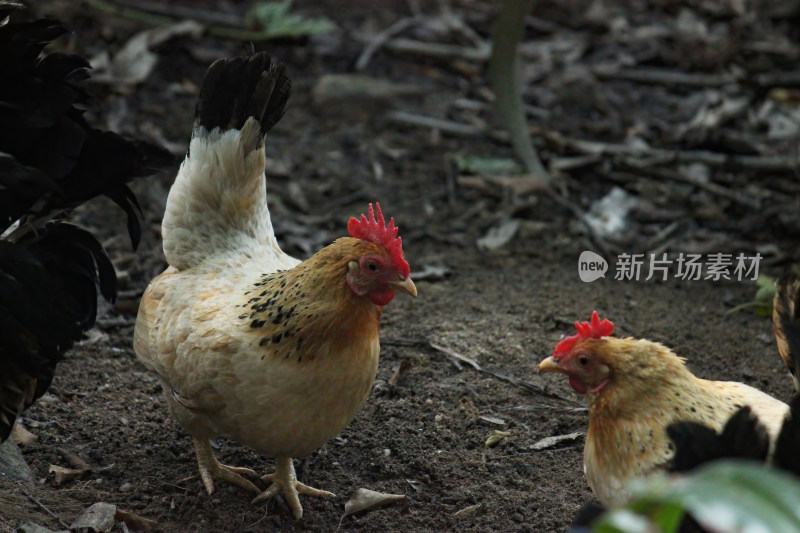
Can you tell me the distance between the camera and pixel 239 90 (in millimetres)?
3773

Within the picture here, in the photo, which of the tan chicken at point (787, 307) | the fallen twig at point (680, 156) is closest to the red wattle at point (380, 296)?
the tan chicken at point (787, 307)

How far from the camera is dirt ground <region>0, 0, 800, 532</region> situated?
3.72 meters

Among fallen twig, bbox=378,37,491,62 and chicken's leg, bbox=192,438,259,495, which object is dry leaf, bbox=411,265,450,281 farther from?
fallen twig, bbox=378,37,491,62

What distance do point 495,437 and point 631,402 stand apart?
112 centimetres

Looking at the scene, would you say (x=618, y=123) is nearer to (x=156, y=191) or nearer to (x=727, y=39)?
(x=727, y=39)

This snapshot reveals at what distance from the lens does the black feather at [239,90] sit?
12.3 feet

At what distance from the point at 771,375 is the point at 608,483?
208cm

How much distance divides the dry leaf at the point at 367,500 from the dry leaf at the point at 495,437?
1.95 ft

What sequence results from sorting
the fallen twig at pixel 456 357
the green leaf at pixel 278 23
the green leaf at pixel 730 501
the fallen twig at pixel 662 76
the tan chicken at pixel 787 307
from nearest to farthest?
the green leaf at pixel 730 501 → the tan chicken at pixel 787 307 → the fallen twig at pixel 456 357 → the green leaf at pixel 278 23 → the fallen twig at pixel 662 76

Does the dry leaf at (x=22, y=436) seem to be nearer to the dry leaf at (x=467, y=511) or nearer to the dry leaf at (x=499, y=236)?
the dry leaf at (x=467, y=511)

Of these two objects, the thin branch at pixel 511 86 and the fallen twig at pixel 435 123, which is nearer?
the thin branch at pixel 511 86

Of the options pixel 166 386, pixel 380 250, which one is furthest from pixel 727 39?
pixel 166 386

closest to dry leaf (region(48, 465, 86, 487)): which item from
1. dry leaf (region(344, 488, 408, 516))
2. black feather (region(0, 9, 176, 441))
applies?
black feather (region(0, 9, 176, 441))

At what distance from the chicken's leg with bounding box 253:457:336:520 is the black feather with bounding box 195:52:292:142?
157cm
